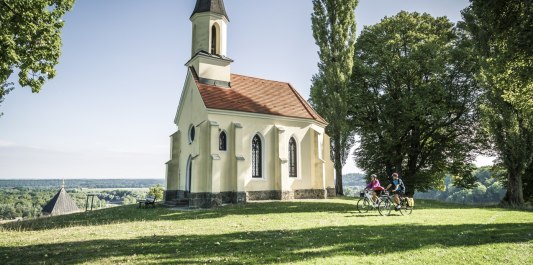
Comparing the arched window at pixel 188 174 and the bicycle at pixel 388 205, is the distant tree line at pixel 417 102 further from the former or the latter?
the arched window at pixel 188 174

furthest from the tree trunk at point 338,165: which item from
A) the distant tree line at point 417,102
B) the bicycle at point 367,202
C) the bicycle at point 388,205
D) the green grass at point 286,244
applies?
the green grass at point 286,244

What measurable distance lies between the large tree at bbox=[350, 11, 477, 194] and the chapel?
6.84 m

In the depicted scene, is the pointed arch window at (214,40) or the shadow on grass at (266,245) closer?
the shadow on grass at (266,245)

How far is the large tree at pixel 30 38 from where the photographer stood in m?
12.1

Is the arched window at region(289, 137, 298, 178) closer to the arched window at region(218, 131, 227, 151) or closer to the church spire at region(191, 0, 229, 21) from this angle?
the arched window at region(218, 131, 227, 151)

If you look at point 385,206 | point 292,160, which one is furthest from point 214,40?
point 385,206

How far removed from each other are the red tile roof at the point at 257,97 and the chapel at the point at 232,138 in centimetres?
8

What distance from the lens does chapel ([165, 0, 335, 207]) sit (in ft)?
71.1

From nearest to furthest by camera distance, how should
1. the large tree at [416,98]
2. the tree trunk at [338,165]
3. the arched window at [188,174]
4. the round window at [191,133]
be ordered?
the arched window at [188,174], the round window at [191,133], the tree trunk at [338,165], the large tree at [416,98]

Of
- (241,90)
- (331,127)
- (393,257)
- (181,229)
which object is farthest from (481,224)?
(241,90)

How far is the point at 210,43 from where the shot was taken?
24.8m

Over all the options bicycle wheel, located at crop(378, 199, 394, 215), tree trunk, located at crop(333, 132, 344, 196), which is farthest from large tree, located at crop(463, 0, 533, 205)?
tree trunk, located at crop(333, 132, 344, 196)

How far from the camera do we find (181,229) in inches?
460

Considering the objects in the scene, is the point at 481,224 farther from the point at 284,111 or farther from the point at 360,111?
the point at 360,111
